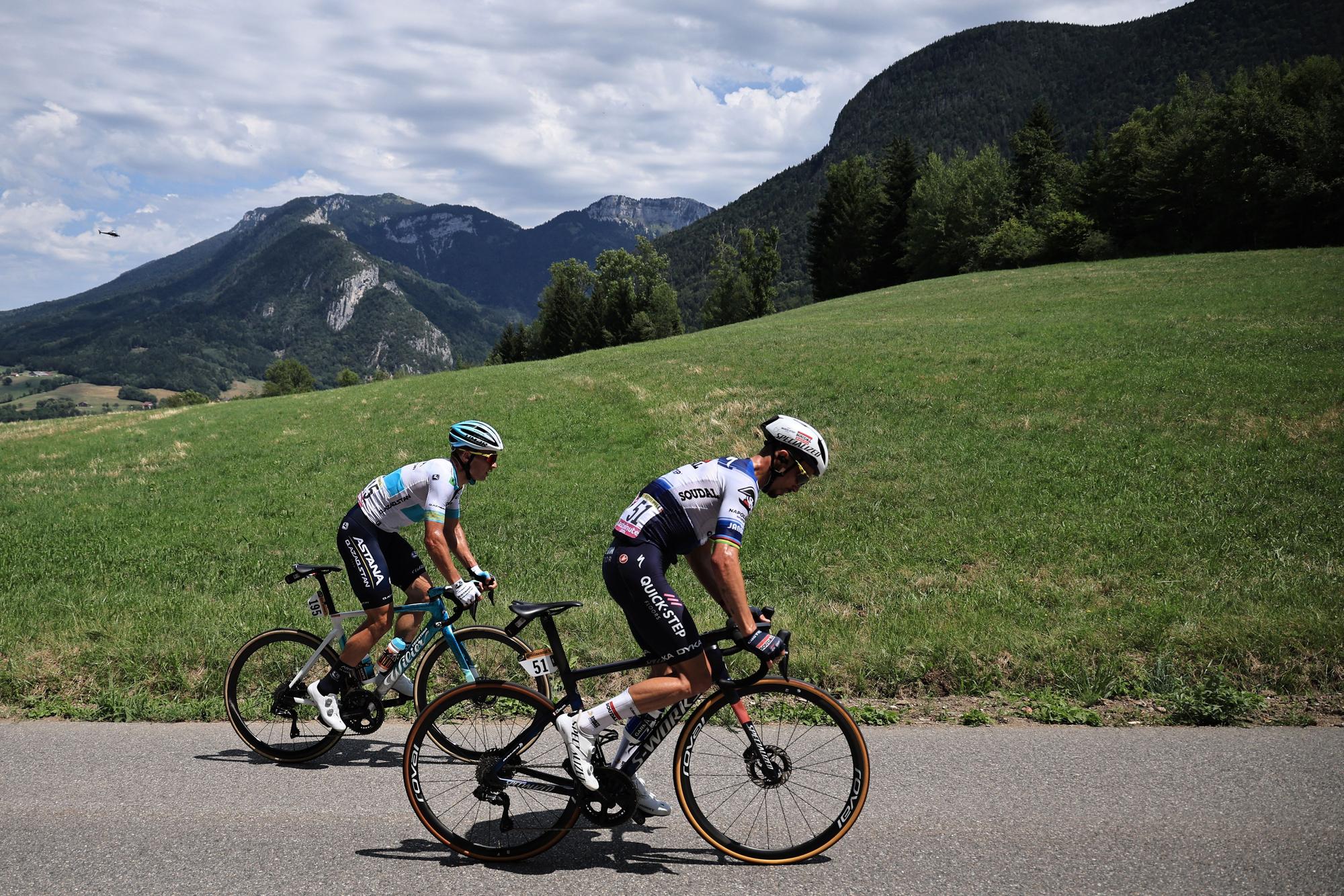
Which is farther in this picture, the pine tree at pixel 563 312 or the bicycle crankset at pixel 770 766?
the pine tree at pixel 563 312

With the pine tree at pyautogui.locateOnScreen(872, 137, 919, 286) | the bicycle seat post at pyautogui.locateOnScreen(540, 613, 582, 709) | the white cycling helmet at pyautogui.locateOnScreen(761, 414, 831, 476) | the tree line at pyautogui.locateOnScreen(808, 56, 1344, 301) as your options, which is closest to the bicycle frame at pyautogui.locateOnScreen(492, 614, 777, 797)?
the bicycle seat post at pyautogui.locateOnScreen(540, 613, 582, 709)

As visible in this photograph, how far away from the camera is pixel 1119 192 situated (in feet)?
223

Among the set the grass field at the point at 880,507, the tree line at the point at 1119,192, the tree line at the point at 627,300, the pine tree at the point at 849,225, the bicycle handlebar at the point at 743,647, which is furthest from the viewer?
the tree line at the point at 627,300

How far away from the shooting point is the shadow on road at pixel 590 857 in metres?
4.34

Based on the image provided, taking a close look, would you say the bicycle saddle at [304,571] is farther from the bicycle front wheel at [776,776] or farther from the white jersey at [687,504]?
the bicycle front wheel at [776,776]

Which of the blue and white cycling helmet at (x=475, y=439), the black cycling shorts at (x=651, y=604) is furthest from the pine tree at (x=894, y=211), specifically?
the black cycling shorts at (x=651, y=604)

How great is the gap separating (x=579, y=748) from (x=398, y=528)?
2558 mm

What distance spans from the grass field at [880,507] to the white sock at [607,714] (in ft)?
9.52

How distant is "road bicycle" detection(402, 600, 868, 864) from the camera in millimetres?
4426

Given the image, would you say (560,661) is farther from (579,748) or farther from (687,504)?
(687,504)

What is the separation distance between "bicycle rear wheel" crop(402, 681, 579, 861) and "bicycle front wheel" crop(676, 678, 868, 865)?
2.56ft

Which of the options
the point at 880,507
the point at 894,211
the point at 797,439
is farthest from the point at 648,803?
the point at 894,211

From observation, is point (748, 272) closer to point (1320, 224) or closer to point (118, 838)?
point (1320, 224)

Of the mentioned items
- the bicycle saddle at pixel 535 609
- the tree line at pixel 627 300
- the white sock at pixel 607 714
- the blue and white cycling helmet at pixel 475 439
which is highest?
the tree line at pixel 627 300
